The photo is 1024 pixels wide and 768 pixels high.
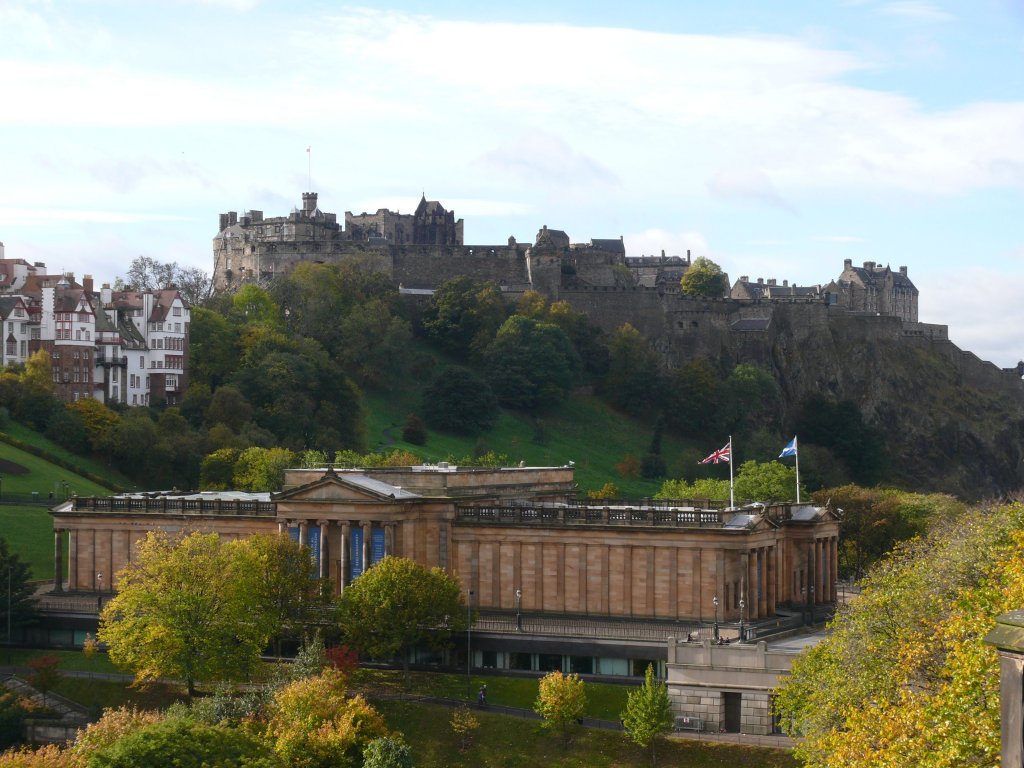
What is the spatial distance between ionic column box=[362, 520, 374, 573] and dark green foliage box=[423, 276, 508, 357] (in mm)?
91703

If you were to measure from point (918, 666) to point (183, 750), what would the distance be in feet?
81.8

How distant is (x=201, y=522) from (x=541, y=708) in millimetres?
29445

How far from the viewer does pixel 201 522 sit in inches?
3706

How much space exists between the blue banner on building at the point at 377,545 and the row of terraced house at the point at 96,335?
57620 millimetres

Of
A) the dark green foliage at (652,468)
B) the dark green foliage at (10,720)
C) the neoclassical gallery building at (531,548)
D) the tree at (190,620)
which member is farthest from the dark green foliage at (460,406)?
the dark green foliage at (10,720)

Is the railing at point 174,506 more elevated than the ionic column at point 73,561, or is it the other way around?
the railing at point 174,506

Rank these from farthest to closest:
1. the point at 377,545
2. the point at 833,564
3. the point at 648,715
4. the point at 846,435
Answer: the point at 846,435, the point at 833,564, the point at 377,545, the point at 648,715

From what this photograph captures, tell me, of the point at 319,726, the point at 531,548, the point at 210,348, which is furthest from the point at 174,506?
the point at 210,348

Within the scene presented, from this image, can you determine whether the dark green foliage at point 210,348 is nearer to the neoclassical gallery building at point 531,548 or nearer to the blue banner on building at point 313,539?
the neoclassical gallery building at point 531,548

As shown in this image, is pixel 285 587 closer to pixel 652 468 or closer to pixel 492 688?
pixel 492 688

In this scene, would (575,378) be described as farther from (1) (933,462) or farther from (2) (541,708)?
(2) (541,708)

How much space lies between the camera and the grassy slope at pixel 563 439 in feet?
511

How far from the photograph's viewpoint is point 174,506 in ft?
313

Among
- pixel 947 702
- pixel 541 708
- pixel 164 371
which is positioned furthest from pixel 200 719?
pixel 164 371
